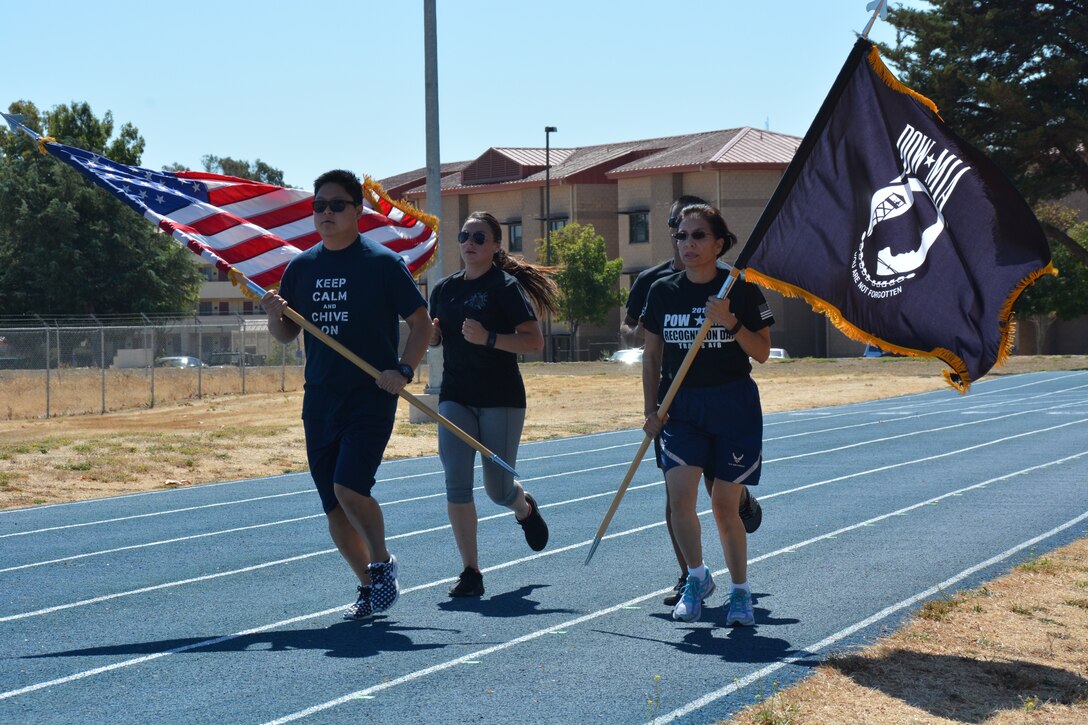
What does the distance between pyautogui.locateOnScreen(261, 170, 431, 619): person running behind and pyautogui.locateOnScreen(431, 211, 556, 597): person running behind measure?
637 millimetres

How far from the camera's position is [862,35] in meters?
6.55

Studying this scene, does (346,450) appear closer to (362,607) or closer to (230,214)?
(362,607)

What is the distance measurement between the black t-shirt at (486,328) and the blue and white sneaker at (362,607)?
52.6 inches

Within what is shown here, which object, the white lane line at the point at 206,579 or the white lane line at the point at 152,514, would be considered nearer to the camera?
the white lane line at the point at 206,579

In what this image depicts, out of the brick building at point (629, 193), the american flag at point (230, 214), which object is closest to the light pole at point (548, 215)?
the brick building at point (629, 193)

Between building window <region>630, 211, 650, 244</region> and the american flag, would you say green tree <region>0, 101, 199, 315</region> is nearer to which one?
building window <region>630, 211, 650, 244</region>

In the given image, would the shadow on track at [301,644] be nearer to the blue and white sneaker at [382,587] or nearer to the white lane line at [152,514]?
the blue and white sneaker at [382,587]

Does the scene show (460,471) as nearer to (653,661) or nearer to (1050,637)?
(653,661)

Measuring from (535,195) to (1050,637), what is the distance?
221 ft

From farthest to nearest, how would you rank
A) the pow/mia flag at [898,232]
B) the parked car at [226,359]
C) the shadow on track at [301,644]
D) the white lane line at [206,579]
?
the parked car at [226,359] < the white lane line at [206,579] < the shadow on track at [301,644] < the pow/mia flag at [898,232]

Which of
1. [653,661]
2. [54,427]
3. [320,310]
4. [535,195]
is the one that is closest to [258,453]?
[54,427]

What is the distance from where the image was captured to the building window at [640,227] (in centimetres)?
6819

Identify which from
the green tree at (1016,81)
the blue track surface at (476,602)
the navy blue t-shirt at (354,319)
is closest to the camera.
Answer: the blue track surface at (476,602)

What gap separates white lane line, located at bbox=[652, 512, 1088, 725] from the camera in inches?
206
